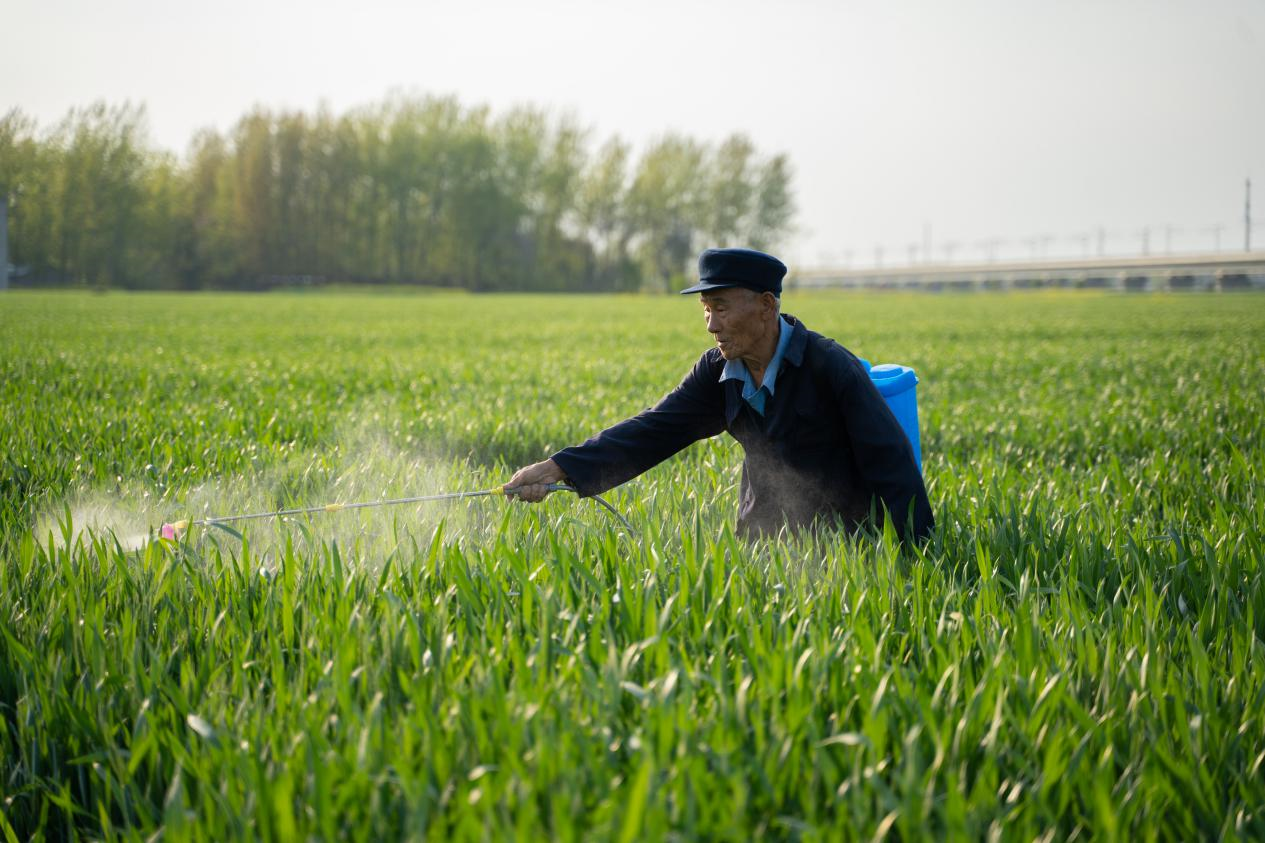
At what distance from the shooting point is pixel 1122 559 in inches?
138

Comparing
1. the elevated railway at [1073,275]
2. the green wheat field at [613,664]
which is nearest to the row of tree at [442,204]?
the elevated railway at [1073,275]

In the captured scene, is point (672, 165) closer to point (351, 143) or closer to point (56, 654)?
point (351, 143)

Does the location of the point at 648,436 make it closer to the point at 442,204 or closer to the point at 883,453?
the point at 883,453

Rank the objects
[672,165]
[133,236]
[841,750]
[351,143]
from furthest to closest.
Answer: [672,165]
[351,143]
[133,236]
[841,750]

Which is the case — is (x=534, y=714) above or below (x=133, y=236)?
below

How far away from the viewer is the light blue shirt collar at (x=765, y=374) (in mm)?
3662

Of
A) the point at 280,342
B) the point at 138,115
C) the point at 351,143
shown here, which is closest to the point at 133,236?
the point at 138,115

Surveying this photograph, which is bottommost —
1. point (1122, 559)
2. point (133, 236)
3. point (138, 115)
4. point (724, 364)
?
point (1122, 559)

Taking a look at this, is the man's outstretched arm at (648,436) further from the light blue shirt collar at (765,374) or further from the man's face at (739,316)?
the man's face at (739,316)

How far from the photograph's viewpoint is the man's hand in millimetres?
3662

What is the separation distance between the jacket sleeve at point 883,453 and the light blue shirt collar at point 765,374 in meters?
0.24

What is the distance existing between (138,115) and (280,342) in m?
39.4

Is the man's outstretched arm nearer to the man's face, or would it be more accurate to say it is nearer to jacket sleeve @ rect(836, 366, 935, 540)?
the man's face

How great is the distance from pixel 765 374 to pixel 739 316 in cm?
27
